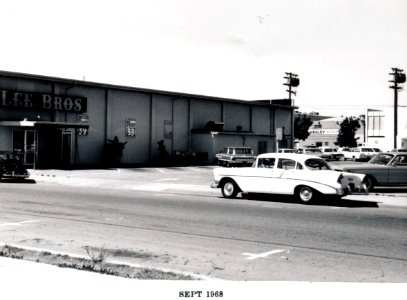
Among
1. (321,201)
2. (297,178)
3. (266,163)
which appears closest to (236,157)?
(266,163)

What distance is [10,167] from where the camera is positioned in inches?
976

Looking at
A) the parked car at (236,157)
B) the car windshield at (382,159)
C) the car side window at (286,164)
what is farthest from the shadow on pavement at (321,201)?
the parked car at (236,157)

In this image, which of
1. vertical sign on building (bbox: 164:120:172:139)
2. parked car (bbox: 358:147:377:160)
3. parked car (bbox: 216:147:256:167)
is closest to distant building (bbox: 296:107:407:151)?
parked car (bbox: 358:147:377:160)

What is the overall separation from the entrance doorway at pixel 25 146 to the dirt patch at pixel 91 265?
26.3 m

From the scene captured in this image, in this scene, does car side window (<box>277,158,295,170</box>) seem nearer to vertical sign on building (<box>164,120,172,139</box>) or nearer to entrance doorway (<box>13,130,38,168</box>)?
entrance doorway (<box>13,130,38,168</box>)

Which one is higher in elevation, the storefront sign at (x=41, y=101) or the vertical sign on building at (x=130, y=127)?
the storefront sign at (x=41, y=101)

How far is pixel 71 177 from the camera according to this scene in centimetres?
2739

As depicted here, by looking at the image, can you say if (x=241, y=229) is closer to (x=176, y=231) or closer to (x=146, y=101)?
(x=176, y=231)

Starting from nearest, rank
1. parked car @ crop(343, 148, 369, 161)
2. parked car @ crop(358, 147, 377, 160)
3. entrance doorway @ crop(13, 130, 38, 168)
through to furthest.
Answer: entrance doorway @ crop(13, 130, 38, 168) → parked car @ crop(358, 147, 377, 160) → parked car @ crop(343, 148, 369, 161)

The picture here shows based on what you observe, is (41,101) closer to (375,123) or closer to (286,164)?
(286,164)

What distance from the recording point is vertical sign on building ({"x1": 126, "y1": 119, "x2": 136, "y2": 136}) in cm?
4241

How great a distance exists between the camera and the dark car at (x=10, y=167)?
81.0 feet

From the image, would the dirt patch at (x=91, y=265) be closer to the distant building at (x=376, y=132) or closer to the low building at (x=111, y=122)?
the low building at (x=111, y=122)

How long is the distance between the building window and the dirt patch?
79.0m
